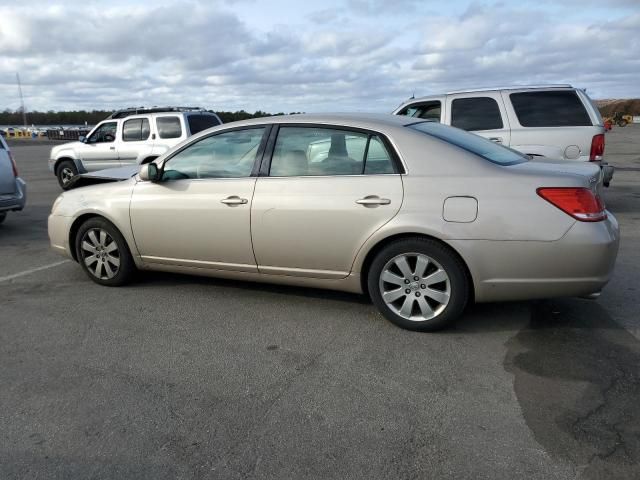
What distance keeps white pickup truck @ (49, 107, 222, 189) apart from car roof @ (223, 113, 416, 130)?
795cm

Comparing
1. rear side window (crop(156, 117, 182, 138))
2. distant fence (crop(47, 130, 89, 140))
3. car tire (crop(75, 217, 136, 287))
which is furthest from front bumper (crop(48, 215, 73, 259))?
distant fence (crop(47, 130, 89, 140))

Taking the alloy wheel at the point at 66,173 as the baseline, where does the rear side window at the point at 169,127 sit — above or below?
above

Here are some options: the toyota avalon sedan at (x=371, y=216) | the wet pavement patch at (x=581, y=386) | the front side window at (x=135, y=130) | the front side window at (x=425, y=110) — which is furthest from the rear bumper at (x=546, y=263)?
the front side window at (x=135, y=130)

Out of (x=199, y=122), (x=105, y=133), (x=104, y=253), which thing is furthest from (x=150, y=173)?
(x=105, y=133)

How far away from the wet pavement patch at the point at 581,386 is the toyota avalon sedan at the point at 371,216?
0.38 m

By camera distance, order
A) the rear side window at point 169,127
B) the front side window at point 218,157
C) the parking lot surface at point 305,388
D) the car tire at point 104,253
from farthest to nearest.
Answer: the rear side window at point 169,127
the car tire at point 104,253
the front side window at point 218,157
the parking lot surface at point 305,388

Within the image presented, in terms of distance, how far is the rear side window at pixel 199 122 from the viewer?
12.9 m

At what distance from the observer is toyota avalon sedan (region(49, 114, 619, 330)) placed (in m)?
3.80

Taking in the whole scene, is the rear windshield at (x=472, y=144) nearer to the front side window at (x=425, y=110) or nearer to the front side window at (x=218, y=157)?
the front side window at (x=218, y=157)

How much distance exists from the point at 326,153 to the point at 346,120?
31cm

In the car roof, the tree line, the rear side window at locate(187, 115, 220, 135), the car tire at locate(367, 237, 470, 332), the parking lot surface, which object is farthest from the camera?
the tree line

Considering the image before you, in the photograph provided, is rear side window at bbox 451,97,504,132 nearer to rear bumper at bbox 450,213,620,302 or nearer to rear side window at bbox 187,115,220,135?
rear bumper at bbox 450,213,620,302

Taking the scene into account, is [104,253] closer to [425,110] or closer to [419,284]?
[419,284]

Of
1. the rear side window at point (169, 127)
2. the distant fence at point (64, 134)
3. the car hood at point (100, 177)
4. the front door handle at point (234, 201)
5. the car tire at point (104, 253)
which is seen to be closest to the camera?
the front door handle at point (234, 201)
